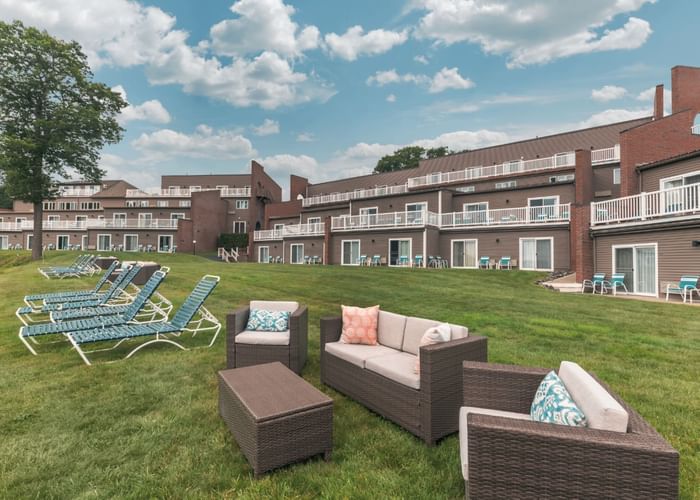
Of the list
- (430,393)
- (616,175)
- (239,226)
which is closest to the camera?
(430,393)

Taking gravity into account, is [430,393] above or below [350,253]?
below

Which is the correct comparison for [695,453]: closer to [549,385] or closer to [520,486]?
[549,385]

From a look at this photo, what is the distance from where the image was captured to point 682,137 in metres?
19.1

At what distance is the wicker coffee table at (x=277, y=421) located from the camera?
2.49 m

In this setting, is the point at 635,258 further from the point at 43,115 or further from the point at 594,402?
the point at 43,115

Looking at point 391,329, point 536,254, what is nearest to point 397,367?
point 391,329

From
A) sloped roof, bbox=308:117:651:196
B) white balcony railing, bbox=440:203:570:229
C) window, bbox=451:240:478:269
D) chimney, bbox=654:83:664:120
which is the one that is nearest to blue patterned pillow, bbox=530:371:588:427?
white balcony railing, bbox=440:203:570:229

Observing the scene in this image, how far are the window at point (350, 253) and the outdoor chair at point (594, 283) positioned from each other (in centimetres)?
1224

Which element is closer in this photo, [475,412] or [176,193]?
[475,412]

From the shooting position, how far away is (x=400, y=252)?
2088cm

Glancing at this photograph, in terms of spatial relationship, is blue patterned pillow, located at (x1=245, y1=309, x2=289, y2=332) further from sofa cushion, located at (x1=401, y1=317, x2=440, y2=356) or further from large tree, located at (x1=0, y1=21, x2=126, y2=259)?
large tree, located at (x1=0, y1=21, x2=126, y2=259)

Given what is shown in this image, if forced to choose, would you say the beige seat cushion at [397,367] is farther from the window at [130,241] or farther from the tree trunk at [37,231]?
the window at [130,241]

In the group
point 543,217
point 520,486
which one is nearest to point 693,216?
point 543,217

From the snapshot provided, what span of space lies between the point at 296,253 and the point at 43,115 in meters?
18.2
